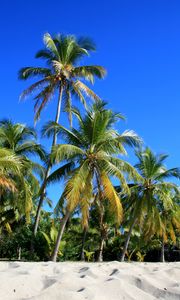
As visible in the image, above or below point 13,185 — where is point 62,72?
above

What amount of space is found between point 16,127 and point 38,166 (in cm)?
264

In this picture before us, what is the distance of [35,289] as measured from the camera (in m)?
3.12

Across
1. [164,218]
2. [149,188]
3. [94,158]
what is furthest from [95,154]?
[164,218]

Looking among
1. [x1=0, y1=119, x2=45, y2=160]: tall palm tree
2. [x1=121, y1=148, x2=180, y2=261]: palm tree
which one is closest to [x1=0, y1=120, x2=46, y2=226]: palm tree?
[x1=0, y1=119, x2=45, y2=160]: tall palm tree

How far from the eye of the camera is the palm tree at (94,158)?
15.0 metres

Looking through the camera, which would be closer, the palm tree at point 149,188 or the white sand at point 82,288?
the white sand at point 82,288

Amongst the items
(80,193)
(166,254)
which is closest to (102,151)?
(80,193)

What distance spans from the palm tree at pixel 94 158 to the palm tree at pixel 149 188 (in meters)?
4.99

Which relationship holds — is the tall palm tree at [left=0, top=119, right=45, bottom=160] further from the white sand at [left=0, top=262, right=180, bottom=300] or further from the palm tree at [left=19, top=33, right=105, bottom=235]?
the white sand at [left=0, top=262, right=180, bottom=300]

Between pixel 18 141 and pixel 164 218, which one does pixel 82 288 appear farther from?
pixel 164 218

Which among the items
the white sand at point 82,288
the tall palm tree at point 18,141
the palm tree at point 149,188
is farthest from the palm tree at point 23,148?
the white sand at point 82,288

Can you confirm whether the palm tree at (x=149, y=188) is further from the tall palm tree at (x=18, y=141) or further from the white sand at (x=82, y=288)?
the white sand at (x=82, y=288)

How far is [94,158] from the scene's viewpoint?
16.2 m

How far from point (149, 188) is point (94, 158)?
262 inches
